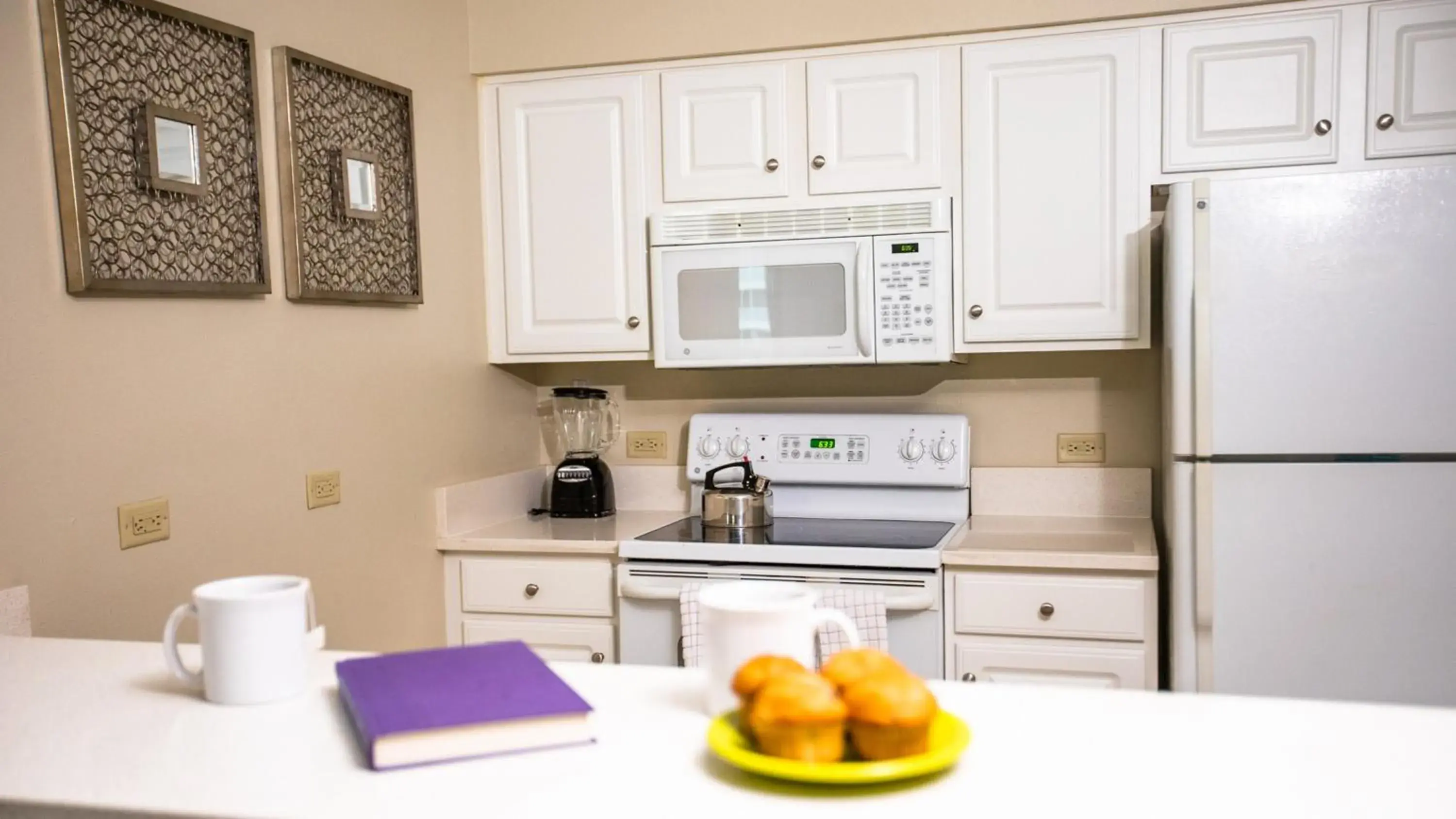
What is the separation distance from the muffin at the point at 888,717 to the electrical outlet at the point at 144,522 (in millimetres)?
1506

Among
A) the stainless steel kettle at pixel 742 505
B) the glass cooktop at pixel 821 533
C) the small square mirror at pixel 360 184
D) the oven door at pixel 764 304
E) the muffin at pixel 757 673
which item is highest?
the small square mirror at pixel 360 184

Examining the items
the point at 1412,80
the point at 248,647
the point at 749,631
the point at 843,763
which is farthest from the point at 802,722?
the point at 1412,80

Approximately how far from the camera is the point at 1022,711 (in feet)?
3.54

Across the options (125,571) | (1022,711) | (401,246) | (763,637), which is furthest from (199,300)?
(1022,711)

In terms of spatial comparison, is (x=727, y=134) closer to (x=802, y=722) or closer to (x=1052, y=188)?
(x=1052, y=188)

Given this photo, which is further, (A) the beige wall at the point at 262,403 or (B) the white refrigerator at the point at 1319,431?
(B) the white refrigerator at the point at 1319,431

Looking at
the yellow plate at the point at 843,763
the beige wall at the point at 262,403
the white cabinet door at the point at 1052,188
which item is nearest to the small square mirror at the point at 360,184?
the beige wall at the point at 262,403

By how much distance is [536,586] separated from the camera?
2803 mm

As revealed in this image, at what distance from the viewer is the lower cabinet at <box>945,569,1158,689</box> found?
2.42 metres

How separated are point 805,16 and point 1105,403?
1.31 metres

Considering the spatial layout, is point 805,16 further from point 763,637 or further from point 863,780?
point 863,780

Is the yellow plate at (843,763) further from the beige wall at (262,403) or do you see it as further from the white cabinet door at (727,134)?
the white cabinet door at (727,134)

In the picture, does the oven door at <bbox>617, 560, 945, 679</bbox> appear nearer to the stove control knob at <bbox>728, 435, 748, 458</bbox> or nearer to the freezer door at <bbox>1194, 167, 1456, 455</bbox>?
the stove control knob at <bbox>728, 435, 748, 458</bbox>

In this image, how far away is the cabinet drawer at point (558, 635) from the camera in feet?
9.04
